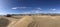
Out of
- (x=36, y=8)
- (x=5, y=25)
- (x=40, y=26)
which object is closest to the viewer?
(x=40, y=26)

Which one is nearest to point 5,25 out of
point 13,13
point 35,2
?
point 13,13

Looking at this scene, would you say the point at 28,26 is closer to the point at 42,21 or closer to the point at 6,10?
the point at 42,21

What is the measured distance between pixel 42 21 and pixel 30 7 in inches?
25.0

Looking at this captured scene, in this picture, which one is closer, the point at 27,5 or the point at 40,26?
the point at 40,26

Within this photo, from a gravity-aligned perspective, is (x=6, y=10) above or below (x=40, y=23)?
above

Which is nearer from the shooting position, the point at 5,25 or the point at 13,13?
the point at 5,25

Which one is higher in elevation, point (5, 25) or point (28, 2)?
point (28, 2)

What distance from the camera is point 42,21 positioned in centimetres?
90

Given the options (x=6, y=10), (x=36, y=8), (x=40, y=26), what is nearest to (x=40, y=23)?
(x=40, y=26)

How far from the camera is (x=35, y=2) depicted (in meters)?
1.50

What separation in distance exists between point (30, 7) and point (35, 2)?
0.34 feet

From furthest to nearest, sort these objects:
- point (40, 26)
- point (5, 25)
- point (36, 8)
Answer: point (36, 8) → point (5, 25) → point (40, 26)

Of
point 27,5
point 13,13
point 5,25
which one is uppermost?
point 27,5

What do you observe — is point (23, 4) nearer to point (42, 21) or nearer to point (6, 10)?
point (6, 10)
